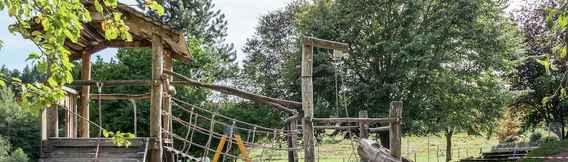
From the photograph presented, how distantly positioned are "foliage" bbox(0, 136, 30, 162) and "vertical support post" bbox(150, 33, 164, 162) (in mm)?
17476

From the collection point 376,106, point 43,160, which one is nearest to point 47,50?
point 43,160

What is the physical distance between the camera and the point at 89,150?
7168 mm

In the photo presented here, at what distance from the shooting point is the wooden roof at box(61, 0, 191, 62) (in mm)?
7125

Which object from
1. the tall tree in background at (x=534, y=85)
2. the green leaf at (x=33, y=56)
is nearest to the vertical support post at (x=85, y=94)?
the green leaf at (x=33, y=56)

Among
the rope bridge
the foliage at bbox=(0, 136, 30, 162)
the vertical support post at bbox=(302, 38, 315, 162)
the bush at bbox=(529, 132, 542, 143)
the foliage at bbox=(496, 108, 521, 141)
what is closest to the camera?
the rope bridge

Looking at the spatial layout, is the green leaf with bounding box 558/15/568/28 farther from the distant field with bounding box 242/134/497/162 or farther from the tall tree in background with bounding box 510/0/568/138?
the distant field with bounding box 242/134/497/162

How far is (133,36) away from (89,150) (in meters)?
1.54

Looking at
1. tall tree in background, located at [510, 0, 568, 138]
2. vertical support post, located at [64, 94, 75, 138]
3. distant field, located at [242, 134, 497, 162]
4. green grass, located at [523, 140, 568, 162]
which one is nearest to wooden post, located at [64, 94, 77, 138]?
vertical support post, located at [64, 94, 75, 138]

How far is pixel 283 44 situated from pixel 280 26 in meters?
1.18

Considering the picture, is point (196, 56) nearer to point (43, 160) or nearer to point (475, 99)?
point (475, 99)

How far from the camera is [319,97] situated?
21.2 metres

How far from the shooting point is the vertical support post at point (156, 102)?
23.7 ft

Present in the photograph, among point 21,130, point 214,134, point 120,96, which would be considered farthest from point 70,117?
point 21,130

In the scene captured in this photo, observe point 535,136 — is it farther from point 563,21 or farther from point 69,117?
point 563,21
